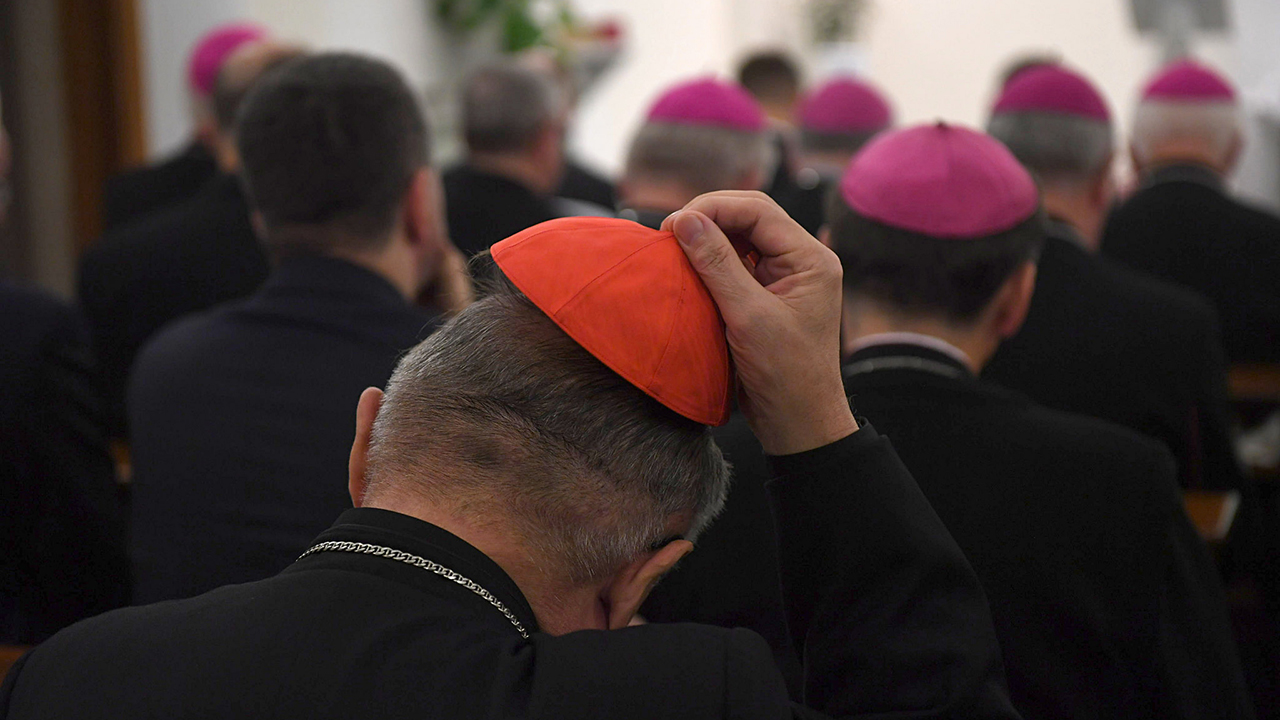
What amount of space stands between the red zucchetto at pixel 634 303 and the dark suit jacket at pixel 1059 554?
0.66 m

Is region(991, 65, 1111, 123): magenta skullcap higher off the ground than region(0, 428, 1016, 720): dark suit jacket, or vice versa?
region(0, 428, 1016, 720): dark suit jacket

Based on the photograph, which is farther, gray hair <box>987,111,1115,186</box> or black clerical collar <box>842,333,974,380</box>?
gray hair <box>987,111,1115,186</box>

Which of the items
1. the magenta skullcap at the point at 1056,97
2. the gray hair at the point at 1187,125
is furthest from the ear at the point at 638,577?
the gray hair at the point at 1187,125

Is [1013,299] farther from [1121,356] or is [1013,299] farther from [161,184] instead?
[161,184]

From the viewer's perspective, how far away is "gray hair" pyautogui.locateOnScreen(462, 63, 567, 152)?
4.30 metres

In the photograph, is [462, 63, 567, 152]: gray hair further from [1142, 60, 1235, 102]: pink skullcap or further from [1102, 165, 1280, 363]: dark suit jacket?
[1142, 60, 1235, 102]: pink skullcap

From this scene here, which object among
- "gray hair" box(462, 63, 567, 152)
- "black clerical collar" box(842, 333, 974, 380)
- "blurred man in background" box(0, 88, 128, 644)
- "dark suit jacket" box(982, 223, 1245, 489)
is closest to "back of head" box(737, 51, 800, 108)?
"gray hair" box(462, 63, 567, 152)

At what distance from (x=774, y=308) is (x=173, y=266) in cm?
275

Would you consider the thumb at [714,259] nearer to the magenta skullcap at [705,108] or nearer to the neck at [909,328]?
the neck at [909,328]

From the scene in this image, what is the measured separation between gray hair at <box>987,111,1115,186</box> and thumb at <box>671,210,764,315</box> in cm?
249

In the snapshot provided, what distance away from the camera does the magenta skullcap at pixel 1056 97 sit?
3545mm

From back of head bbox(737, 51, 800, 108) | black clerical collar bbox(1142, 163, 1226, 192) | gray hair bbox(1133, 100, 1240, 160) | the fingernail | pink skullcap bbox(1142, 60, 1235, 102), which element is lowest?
back of head bbox(737, 51, 800, 108)

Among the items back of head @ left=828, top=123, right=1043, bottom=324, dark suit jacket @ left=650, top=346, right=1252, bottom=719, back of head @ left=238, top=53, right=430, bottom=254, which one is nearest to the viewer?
dark suit jacket @ left=650, top=346, right=1252, bottom=719

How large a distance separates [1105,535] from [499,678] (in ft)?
3.46
